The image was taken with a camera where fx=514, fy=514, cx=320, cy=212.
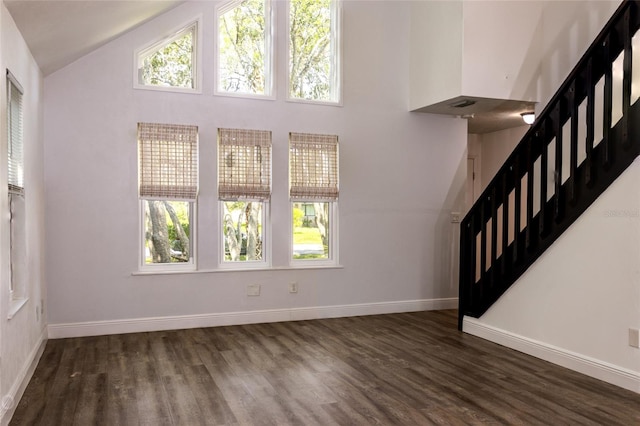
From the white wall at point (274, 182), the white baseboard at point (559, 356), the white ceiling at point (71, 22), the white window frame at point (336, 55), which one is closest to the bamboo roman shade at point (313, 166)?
the white wall at point (274, 182)

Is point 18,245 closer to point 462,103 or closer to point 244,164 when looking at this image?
point 244,164

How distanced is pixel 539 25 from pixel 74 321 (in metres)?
5.75

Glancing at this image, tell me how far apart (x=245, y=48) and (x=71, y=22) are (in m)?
2.30

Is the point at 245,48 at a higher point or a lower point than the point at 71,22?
higher

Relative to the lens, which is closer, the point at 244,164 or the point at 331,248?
the point at 244,164

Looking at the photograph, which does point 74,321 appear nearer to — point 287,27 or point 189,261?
point 189,261

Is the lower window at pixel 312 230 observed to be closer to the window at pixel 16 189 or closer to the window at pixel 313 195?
the window at pixel 313 195

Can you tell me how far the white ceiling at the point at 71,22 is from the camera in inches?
129

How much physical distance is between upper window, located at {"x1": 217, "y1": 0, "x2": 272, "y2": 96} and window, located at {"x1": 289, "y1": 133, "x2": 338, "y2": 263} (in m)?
0.75

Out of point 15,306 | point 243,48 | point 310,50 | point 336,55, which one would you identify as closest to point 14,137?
point 15,306

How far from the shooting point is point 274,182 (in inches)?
227

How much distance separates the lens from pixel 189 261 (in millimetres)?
5562

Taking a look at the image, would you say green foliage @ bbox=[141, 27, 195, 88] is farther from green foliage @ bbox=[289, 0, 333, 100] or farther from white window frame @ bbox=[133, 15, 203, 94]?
green foliage @ bbox=[289, 0, 333, 100]

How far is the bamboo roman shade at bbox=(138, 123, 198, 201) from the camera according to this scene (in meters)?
5.21
